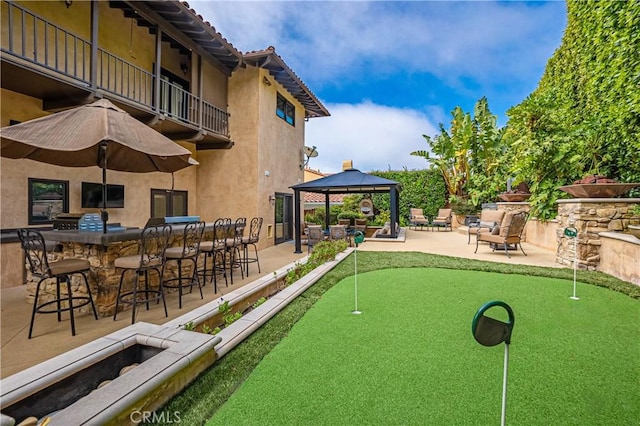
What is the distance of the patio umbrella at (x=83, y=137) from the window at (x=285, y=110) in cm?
880

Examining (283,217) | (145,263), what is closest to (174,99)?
(283,217)

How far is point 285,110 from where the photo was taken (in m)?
14.0

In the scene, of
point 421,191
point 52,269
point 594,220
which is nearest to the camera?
point 52,269

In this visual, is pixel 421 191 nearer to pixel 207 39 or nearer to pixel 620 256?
pixel 620 256

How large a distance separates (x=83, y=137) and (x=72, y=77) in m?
3.50

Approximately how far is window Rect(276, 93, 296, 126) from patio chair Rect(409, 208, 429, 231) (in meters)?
8.00

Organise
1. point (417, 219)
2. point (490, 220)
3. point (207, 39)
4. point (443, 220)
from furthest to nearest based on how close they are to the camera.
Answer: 1. point (417, 219)
2. point (443, 220)
3. point (490, 220)
4. point (207, 39)

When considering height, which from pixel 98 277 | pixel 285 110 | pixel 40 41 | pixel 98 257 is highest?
pixel 285 110

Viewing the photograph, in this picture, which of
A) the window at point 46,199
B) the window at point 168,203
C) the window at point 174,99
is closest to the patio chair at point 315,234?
the window at point 168,203

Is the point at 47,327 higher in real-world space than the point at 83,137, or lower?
lower

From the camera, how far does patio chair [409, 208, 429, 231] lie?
53.4ft

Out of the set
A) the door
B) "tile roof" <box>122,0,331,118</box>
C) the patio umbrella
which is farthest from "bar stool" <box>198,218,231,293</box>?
the door

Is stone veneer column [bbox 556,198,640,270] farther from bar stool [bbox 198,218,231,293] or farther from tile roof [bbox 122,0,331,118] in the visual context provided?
tile roof [bbox 122,0,331,118]

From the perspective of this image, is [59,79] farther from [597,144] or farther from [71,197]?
[597,144]
